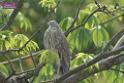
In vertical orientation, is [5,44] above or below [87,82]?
above

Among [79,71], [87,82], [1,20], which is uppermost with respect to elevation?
[1,20]

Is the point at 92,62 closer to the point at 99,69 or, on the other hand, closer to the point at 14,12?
the point at 99,69

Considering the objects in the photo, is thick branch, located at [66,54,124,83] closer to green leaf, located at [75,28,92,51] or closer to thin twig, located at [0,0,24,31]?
green leaf, located at [75,28,92,51]

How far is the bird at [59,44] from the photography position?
2.55 metres

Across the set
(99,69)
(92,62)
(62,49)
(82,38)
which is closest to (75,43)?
(82,38)

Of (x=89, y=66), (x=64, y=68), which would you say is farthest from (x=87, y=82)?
(x=89, y=66)

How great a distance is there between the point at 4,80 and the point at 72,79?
1.08ft

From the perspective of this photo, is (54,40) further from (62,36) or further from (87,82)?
(87,82)

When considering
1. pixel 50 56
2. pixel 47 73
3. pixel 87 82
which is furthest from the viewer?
pixel 87 82

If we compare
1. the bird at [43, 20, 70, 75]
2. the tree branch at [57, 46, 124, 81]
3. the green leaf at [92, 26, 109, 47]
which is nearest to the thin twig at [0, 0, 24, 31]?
the bird at [43, 20, 70, 75]

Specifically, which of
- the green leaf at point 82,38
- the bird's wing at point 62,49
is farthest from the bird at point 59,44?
the green leaf at point 82,38

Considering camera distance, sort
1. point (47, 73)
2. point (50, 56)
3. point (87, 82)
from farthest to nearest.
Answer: point (87, 82), point (47, 73), point (50, 56)

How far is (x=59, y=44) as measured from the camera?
8.45 feet

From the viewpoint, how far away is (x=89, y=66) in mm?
2371
